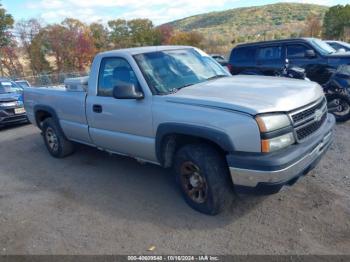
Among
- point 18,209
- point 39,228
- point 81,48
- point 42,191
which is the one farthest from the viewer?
point 81,48

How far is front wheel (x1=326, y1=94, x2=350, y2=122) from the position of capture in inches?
271

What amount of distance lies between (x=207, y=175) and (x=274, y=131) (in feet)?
2.71

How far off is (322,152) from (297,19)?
297 feet

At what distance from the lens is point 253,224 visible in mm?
3420

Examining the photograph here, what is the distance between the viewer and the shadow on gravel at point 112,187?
12.1ft

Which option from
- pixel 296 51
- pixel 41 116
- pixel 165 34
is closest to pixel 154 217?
pixel 41 116

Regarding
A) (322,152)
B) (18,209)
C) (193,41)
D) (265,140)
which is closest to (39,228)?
(18,209)

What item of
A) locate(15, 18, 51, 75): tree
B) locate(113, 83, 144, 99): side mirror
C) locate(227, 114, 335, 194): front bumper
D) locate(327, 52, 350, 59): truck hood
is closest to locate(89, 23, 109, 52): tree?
locate(15, 18, 51, 75): tree

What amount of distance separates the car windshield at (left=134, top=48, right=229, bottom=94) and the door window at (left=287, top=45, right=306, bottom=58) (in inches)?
220

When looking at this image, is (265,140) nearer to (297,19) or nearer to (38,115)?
(38,115)

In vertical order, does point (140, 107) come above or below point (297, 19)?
above

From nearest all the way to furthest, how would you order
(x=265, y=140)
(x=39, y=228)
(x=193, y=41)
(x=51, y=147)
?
(x=265, y=140)
(x=39, y=228)
(x=51, y=147)
(x=193, y=41)

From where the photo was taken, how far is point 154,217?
3.73 metres

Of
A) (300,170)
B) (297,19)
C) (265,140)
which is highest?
(265,140)
